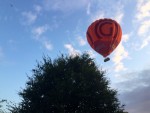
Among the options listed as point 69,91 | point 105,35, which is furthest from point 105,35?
point 69,91

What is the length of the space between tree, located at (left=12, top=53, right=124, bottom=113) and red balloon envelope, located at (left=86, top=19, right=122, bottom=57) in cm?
681

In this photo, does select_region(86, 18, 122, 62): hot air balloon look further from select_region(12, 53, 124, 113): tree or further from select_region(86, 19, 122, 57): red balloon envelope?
select_region(12, 53, 124, 113): tree

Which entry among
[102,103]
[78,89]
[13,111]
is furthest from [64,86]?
[13,111]

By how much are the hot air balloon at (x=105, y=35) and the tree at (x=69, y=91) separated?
678 centimetres

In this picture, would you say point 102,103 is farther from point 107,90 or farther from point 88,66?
point 88,66

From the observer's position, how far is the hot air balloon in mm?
34875

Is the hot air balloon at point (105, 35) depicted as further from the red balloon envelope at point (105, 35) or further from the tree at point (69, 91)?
the tree at point (69, 91)

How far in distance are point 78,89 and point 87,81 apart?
2.01 metres

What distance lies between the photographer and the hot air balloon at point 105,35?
3488 cm

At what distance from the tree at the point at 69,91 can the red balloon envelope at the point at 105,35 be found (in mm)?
6814

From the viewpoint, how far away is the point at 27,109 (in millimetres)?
40750

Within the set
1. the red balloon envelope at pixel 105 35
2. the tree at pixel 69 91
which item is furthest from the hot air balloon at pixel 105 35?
the tree at pixel 69 91

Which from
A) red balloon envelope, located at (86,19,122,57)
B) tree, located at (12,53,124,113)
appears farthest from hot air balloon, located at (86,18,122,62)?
tree, located at (12,53,124,113)

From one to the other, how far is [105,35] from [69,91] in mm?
8988
